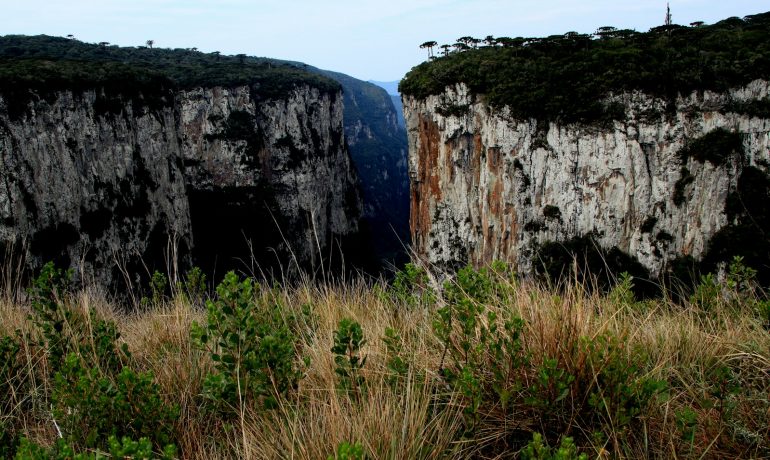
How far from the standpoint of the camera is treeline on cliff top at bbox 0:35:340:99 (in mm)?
39094

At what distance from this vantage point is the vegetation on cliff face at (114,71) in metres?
38.7

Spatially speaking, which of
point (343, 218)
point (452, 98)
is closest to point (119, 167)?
point (452, 98)

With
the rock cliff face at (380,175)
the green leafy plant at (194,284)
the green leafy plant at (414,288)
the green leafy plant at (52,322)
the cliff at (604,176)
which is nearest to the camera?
the green leafy plant at (52,322)

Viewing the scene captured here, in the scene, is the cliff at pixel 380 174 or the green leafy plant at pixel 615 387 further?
the cliff at pixel 380 174

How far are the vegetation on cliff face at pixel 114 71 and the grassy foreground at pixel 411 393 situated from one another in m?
42.6

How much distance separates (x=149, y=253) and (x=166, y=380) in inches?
1901

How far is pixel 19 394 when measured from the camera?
10.9ft

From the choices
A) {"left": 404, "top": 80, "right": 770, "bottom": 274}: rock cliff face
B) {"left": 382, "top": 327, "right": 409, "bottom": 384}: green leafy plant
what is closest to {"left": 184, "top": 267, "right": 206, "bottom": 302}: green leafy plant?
{"left": 382, "top": 327, "right": 409, "bottom": 384}: green leafy plant

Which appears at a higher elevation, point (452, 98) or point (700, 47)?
point (700, 47)

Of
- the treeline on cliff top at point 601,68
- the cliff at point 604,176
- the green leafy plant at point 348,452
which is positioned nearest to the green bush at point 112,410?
the green leafy plant at point 348,452

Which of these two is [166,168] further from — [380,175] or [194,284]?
[380,175]

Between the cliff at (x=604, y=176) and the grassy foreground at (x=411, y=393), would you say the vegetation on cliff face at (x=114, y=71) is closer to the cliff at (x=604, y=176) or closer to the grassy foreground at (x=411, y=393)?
the cliff at (x=604, y=176)

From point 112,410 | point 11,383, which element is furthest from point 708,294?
point 11,383

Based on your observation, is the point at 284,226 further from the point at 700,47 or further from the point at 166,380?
the point at 166,380
